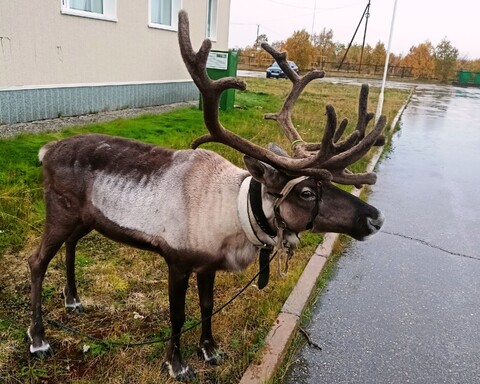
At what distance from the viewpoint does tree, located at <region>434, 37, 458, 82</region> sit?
54188mm

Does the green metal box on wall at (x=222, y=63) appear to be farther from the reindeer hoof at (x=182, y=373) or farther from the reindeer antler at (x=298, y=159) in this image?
the reindeer hoof at (x=182, y=373)

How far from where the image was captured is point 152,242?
291 centimetres

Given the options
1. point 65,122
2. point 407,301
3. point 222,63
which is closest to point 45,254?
point 407,301

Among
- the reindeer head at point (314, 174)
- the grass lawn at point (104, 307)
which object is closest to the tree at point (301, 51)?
the grass lawn at point (104, 307)

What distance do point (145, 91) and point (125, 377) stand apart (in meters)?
9.44

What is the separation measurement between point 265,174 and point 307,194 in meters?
0.29

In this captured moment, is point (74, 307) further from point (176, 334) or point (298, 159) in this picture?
point (298, 159)

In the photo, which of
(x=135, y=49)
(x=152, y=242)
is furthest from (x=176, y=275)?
(x=135, y=49)

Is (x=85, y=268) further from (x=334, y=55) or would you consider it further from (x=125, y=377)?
(x=334, y=55)

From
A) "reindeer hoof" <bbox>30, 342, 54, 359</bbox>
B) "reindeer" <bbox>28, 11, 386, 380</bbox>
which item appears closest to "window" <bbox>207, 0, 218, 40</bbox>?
"reindeer" <bbox>28, 11, 386, 380</bbox>

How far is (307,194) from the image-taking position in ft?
8.88

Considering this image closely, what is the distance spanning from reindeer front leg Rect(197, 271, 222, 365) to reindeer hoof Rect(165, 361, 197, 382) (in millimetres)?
202

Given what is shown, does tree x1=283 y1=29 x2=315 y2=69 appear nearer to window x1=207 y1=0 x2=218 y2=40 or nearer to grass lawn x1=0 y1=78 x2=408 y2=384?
window x1=207 y1=0 x2=218 y2=40

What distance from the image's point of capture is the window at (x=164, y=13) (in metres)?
11.7
